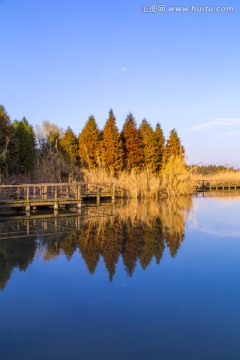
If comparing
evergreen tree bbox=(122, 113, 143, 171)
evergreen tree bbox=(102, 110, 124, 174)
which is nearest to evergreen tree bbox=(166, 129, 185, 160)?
evergreen tree bbox=(122, 113, 143, 171)

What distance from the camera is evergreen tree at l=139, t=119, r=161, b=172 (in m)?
30.8

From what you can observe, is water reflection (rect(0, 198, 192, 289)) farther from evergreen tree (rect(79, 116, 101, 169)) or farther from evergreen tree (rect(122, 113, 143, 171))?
evergreen tree (rect(122, 113, 143, 171))

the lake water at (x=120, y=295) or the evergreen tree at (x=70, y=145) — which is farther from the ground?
the evergreen tree at (x=70, y=145)

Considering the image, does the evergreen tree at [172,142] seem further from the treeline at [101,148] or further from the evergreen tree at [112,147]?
the evergreen tree at [112,147]

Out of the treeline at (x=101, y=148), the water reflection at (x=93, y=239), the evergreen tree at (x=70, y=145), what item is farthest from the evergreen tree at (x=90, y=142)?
the water reflection at (x=93, y=239)

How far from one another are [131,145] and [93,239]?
2158cm

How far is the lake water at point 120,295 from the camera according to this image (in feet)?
11.3

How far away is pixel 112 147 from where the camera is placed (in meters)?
28.0

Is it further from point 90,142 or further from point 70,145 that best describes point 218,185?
point 70,145

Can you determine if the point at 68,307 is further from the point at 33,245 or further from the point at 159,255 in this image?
the point at 33,245

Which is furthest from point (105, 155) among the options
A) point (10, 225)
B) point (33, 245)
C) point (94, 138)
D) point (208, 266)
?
point (208, 266)

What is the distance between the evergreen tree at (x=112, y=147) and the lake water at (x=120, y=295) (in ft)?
61.7

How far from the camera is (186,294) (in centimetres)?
481

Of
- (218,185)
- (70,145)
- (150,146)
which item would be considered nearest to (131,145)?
(150,146)
